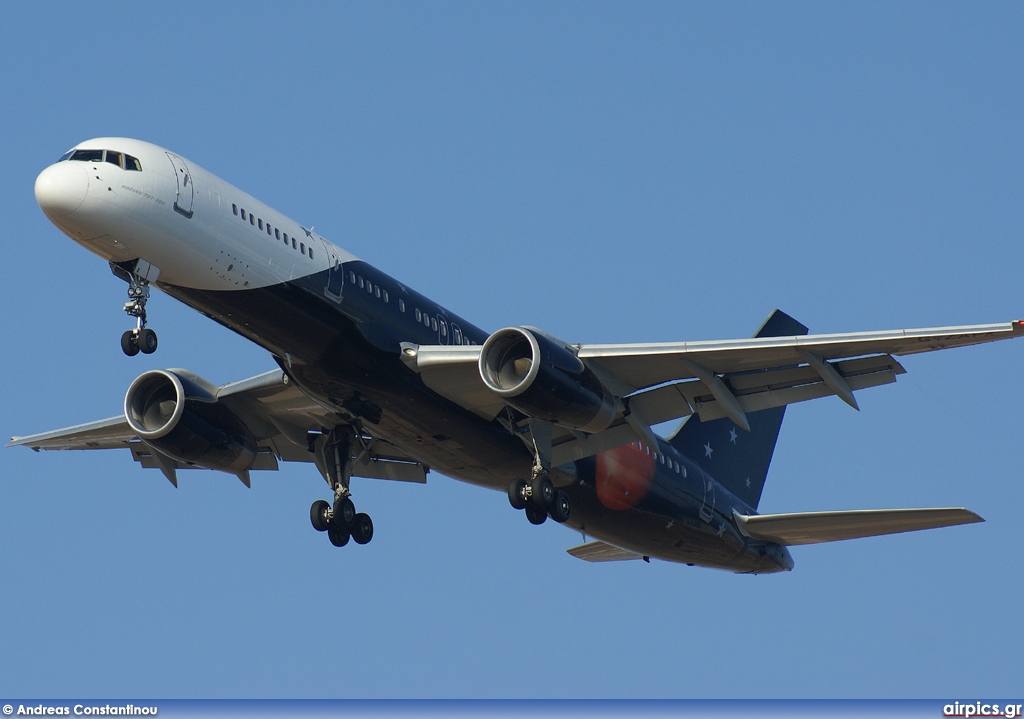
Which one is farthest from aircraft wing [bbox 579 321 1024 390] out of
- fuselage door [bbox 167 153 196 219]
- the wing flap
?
the wing flap

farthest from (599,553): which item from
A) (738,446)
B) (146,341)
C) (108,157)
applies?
(108,157)

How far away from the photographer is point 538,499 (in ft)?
100.0

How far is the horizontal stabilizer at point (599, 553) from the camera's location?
3850cm

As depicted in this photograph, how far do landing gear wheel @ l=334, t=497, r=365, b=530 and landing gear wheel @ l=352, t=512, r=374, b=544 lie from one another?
16cm

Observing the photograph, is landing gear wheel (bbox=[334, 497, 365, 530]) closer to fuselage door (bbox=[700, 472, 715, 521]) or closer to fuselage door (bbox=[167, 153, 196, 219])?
fuselage door (bbox=[167, 153, 196, 219])

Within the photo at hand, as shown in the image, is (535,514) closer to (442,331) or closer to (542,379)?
(542,379)

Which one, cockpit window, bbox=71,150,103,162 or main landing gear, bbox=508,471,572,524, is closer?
cockpit window, bbox=71,150,103,162

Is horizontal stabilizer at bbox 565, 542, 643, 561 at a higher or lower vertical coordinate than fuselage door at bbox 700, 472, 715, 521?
lower

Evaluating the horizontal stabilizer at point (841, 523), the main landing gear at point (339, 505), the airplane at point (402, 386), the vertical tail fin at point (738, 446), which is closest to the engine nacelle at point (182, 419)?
the airplane at point (402, 386)

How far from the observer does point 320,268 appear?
28.2m

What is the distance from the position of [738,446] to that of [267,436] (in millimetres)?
14354

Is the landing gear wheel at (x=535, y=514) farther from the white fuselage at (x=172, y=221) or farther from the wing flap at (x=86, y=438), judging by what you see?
the wing flap at (x=86, y=438)

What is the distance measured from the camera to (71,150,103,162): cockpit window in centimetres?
2595

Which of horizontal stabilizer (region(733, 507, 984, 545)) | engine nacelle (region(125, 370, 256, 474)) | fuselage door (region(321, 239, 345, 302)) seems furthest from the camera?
engine nacelle (region(125, 370, 256, 474))
